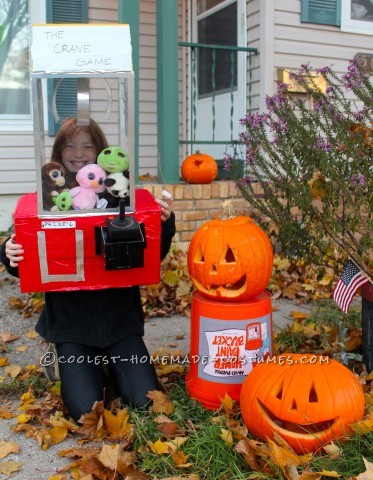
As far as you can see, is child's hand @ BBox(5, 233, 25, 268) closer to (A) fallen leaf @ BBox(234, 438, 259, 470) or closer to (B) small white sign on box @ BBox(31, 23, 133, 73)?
(B) small white sign on box @ BBox(31, 23, 133, 73)

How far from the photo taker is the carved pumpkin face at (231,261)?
2.45 meters

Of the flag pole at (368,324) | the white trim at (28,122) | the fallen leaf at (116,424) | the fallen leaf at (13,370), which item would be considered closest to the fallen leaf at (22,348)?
the fallen leaf at (13,370)

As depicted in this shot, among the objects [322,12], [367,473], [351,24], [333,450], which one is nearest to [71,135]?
[333,450]

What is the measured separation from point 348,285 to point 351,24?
→ 15.1 feet

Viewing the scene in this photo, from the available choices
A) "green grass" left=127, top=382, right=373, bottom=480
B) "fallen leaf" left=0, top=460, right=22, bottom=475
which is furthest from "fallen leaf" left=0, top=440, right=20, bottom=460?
"green grass" left=127, top=382, right=373, bottom=480

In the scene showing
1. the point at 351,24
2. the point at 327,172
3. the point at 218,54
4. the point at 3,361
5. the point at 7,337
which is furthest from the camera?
the point at 218,54

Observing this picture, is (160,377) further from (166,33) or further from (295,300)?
(166,33)

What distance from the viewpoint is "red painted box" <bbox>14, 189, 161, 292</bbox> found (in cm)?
231

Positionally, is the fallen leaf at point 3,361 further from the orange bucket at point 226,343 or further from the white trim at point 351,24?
the white trim at point 351,24

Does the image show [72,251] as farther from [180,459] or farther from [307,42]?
[307,42]

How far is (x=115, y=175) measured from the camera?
8.09ft

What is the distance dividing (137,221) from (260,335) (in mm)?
763

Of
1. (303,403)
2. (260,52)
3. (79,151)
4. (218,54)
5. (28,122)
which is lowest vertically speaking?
(303,403)

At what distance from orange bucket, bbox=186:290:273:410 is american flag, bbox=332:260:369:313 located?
0.38m
